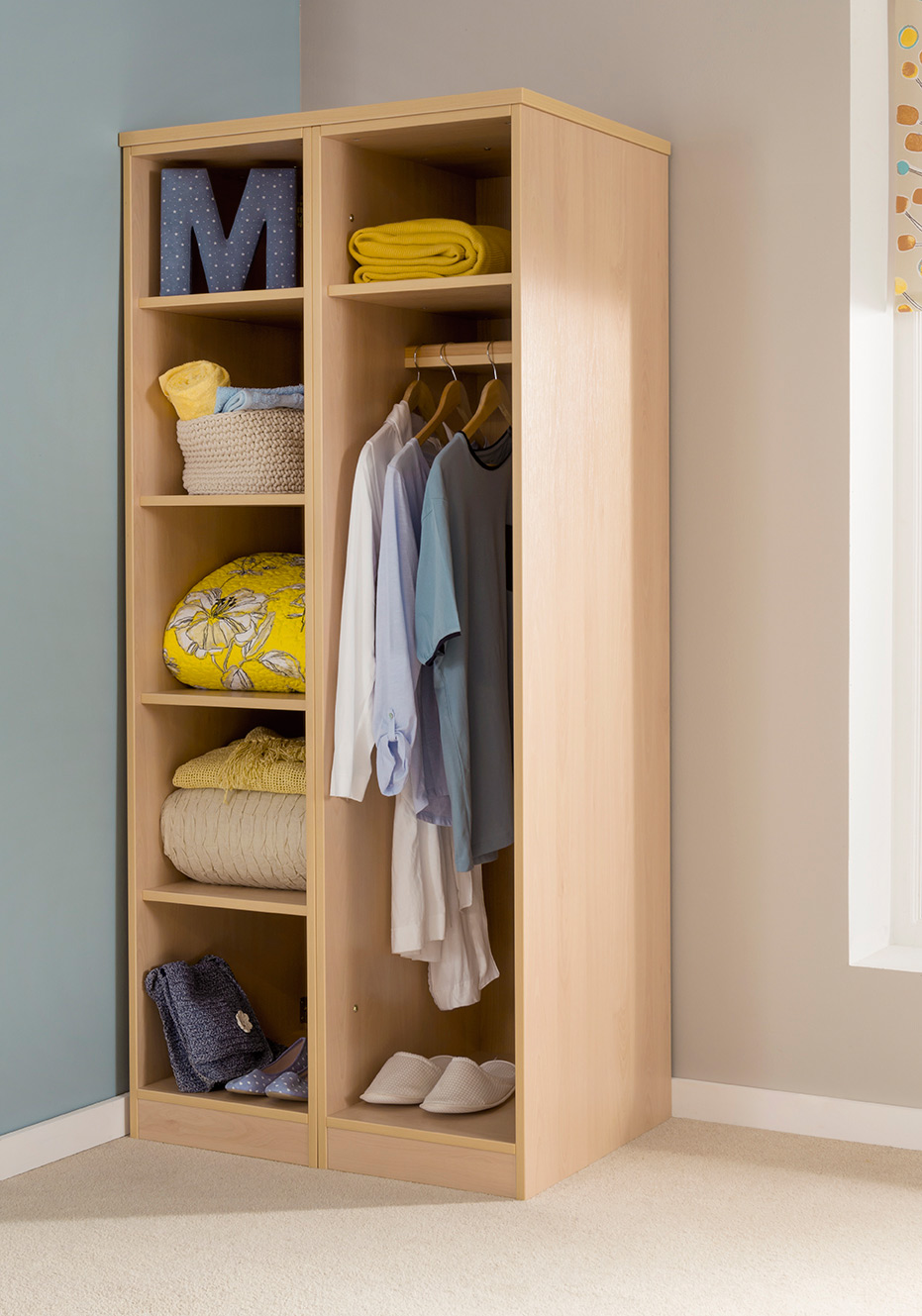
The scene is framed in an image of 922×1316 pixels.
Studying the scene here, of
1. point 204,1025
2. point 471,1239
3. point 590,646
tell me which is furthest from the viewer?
point 204,1025

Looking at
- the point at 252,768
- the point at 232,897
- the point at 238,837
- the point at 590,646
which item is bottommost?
the point at 232,897

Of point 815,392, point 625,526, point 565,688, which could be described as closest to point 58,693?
point 565,688

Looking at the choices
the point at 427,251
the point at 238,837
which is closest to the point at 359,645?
the point at 238,837

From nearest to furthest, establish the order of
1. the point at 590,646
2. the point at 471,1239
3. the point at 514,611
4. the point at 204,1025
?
the point at 471,1239 < the point at 514,611 < the point at 590,646 < the point at 204,1025

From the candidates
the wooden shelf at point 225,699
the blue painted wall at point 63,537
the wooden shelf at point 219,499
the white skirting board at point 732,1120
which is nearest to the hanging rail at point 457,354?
the wooden shelf at point 219,499

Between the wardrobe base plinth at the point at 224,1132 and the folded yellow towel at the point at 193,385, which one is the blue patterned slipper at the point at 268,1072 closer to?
the wardrobe base plinth at the point at 224,1132

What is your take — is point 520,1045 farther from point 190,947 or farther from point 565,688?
point 190,947

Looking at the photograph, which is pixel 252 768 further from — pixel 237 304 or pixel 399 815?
pixel 237 304

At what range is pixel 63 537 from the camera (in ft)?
9.49

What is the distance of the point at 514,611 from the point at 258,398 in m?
0.74

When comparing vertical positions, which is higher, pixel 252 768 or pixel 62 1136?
pixel 252 768

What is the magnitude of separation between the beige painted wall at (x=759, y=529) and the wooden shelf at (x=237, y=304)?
31.6 inches

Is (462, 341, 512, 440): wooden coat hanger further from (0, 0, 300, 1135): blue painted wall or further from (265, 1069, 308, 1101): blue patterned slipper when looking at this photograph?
(265, 1069, 308, 1101): blue patterned slipper

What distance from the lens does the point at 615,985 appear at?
2955 millimetres
